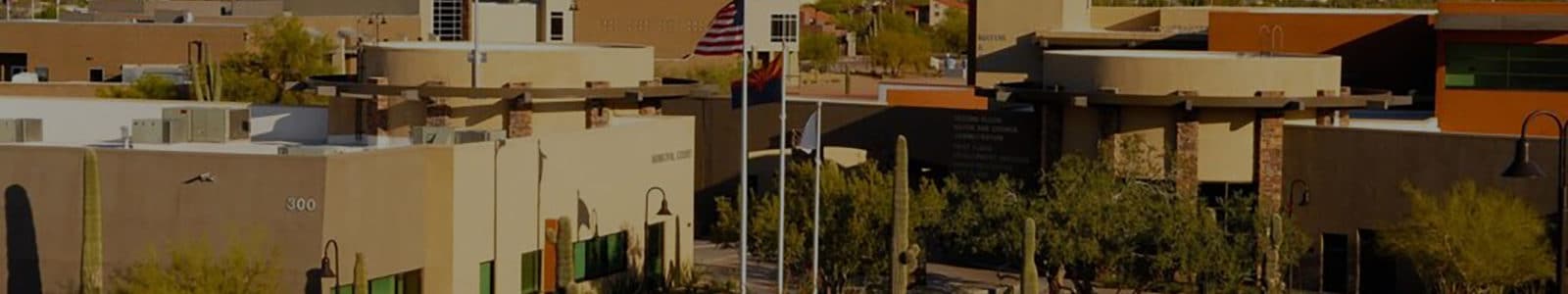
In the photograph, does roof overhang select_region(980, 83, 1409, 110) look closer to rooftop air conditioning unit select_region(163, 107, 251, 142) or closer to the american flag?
the american flag

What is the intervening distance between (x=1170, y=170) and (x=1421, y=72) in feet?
30.1

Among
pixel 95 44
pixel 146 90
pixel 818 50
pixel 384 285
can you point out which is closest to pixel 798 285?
pixel 384 285

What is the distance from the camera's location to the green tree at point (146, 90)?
7175cm

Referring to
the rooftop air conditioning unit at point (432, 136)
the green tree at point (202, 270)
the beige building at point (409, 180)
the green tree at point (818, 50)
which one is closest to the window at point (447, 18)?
the green tree at point (818, 50)

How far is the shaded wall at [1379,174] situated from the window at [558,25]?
43.0 m

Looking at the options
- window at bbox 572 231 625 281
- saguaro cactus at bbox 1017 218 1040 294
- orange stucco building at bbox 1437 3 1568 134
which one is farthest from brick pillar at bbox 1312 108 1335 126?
window at bbox 572 231 625 281

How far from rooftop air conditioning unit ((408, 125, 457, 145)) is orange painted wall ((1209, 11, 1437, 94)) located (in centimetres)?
2077

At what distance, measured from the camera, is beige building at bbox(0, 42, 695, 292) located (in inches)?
1537

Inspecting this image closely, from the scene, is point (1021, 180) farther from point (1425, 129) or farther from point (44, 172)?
point (44, 172)

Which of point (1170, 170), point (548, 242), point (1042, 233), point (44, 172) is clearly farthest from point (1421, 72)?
point (44, 172)

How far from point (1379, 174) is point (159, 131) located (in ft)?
66.2

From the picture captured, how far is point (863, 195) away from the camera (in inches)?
1965

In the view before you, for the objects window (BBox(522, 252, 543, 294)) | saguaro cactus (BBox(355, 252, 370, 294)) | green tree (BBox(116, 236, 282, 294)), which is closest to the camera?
green tree (BBox(116, 236, 282, 294))

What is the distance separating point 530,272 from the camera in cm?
4588
